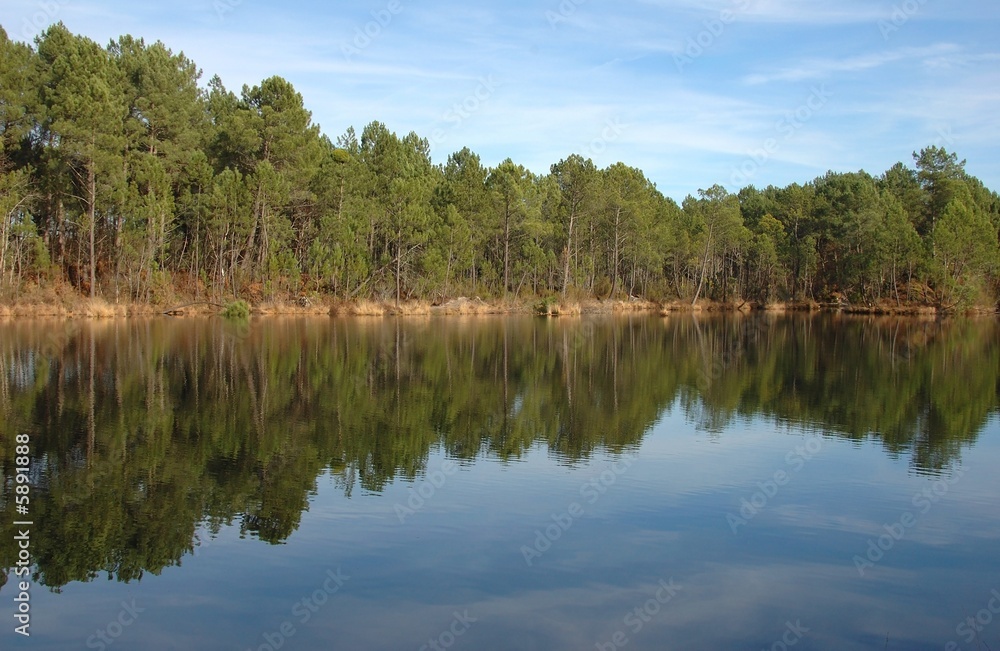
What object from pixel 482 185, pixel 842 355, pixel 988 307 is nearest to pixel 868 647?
pixel 842 355

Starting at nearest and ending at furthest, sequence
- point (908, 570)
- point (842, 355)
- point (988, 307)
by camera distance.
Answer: point (908, 570), point (842, 355), point (988, 307)

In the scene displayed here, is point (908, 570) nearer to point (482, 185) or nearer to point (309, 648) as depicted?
point (309, 648)

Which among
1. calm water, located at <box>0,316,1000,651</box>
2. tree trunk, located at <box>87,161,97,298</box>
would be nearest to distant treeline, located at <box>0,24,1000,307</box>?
tree trunk, located at <box>87,161,97,298</box>

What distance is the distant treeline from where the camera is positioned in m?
45.0

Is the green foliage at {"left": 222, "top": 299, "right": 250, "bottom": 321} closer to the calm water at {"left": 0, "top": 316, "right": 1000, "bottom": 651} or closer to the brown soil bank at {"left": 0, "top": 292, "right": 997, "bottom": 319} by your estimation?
the brown soil bank at {"left": 0, "top": 292, "right": 997, "bottom": 319}

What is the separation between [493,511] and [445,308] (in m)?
50.1

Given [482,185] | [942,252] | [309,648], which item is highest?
[482,185]

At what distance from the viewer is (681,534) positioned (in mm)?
9750

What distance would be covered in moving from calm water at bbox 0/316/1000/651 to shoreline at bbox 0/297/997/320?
24.0m

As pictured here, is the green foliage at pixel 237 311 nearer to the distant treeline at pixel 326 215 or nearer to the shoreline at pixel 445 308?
the shoreline at pixel 445 308

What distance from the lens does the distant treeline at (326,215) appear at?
148 feet

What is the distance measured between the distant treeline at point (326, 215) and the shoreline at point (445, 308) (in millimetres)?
1073

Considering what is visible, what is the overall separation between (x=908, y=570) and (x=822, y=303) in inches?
3375

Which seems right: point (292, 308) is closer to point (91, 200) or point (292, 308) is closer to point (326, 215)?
point (326, 215)
